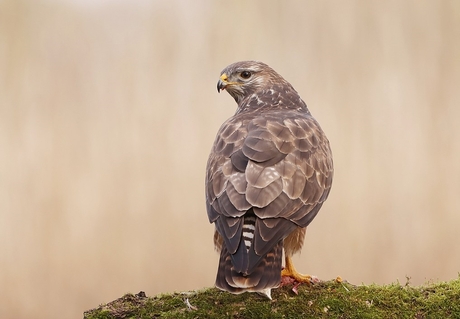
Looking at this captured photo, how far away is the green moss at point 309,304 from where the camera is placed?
11.3 ft

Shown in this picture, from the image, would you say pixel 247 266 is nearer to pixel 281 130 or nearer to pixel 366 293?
pixel 366 293

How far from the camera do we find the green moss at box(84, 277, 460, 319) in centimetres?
344

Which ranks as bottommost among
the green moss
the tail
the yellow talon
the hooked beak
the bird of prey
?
the green moss

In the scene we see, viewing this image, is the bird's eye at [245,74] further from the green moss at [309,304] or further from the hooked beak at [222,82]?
the green moss at [309,304]

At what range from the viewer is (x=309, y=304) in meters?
3.55

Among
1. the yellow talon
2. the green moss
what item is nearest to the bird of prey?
the yellow talon

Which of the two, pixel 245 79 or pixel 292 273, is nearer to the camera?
pixel 292 273

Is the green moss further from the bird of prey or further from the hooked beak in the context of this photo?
the hooked beak

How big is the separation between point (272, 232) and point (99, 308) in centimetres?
126

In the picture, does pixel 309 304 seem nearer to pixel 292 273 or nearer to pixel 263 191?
pixel 292 273

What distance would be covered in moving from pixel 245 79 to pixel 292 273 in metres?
2.07

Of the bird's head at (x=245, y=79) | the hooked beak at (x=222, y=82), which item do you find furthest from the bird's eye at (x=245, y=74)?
the hooked beak at (x=222, y=82)

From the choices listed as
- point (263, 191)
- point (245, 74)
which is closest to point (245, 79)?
point (245, 74)

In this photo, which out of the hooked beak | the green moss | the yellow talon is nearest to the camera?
the green moss
